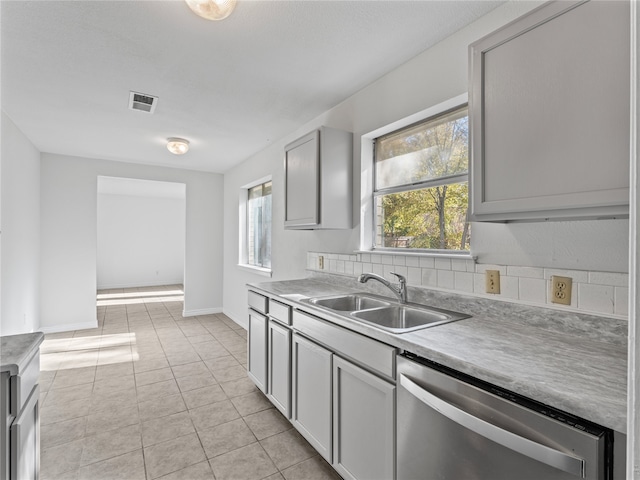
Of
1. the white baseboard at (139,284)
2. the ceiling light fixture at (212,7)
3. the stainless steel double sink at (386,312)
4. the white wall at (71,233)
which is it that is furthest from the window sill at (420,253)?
the white baseboard at (139,284)

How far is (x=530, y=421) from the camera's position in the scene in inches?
35.8

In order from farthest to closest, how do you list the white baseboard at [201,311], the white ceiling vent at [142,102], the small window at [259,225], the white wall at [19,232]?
the white baseboard at [201,311]
the small window at [259,225]
the white wall at [19,232]
the white ceiling vent at [142,102]

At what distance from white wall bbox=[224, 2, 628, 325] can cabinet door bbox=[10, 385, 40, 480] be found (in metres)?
2.06

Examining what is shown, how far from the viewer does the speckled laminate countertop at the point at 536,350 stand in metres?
0.85

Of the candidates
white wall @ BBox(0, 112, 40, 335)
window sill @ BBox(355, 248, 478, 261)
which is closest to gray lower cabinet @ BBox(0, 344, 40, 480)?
window sill @ BBox(355, 248, 478, 261)

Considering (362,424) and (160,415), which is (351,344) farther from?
(160,415)

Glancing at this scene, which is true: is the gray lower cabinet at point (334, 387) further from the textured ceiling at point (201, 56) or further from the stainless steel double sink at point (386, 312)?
the textured ceiling at point (201, 56)

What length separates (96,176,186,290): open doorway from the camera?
834cm

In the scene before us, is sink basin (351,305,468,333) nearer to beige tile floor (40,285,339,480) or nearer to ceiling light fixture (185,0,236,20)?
beige tile floor (40,285,339,480)

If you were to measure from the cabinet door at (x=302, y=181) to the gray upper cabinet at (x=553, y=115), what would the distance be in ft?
4.42

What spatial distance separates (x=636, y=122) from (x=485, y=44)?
1.13m

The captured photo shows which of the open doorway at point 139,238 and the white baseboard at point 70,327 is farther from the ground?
the open doorway at point 139,238

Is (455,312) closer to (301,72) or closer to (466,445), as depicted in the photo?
(466,445)

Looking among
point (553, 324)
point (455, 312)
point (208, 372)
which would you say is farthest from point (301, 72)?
point (208, 372)
